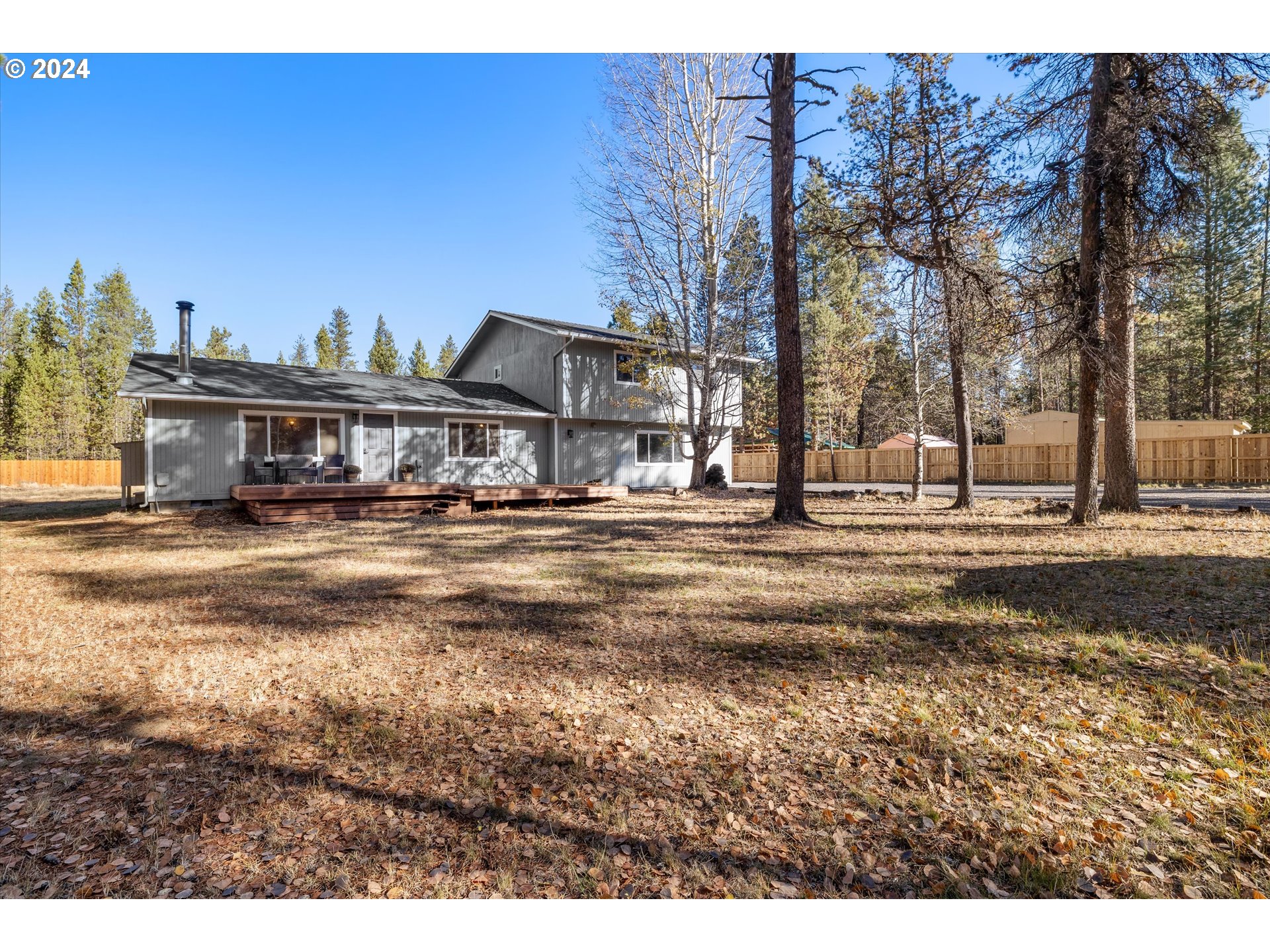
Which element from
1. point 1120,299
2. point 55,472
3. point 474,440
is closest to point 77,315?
point 55,472

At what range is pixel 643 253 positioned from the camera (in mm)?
17156

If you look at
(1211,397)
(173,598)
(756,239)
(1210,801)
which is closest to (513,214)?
(756,239)

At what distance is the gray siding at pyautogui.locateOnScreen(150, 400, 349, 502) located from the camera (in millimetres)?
12766

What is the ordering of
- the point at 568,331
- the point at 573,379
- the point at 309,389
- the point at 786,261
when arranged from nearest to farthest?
the point at 786,261, the point at 309,389, the point at 568,331, the point at 573,379

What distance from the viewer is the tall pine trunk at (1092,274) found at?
7633 mm

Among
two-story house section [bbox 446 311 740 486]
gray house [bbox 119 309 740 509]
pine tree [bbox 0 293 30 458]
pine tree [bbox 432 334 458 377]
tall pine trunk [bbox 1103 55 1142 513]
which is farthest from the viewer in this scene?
pine tree [bbox 432 334 458 377]

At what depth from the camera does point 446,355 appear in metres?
61.3

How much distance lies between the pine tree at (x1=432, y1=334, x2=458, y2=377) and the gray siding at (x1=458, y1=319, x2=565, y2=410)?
36.0 meters

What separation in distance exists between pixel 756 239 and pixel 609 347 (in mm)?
5460

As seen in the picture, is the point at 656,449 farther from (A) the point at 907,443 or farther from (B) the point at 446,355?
(B) the point at 446,355

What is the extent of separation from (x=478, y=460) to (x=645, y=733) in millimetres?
15299

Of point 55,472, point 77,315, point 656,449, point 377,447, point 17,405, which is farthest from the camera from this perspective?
point 77,315

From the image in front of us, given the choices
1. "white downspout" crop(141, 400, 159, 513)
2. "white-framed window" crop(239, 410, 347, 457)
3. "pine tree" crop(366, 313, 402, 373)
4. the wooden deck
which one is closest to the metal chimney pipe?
"white downspout" crop(141, 400, 159, 513)

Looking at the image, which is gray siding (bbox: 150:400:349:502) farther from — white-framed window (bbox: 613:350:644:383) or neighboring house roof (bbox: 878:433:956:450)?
neighboring house roof (bbox: 878:433:956:450)
